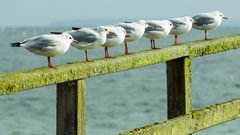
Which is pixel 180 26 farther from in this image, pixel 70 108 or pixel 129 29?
pixel 70 108

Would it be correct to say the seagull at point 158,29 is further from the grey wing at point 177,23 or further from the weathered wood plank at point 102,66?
the weathered wood plank at point 102,66

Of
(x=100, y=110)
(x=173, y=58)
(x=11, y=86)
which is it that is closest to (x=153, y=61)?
(x=173, y=58)

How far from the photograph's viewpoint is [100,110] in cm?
2545

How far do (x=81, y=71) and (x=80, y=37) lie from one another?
2.78ft

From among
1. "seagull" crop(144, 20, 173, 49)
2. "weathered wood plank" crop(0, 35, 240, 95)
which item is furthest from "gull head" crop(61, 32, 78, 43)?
"seagull" crop(144, 20, 173, 49)

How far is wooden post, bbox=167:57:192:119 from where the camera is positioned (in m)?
6.34

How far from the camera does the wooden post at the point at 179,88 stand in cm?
634

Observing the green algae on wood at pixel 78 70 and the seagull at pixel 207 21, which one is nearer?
the green algae on wood at pixel 78 70

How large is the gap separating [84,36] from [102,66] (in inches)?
24.9

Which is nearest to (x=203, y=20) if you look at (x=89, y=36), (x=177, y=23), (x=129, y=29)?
(x=177, y=23)

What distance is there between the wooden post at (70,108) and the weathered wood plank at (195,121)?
38 cm

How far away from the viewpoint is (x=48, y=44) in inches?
228

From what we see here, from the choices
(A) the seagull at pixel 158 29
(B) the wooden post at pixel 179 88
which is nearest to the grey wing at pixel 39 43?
(B) the wooden post at pixel 179 88

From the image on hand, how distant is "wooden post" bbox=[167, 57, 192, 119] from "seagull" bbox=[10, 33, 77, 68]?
2.84ft
